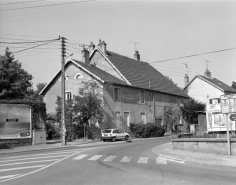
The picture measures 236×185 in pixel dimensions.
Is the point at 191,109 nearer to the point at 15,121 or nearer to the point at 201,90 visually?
the point at 201,90

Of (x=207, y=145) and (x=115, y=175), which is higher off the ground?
(x=207, y=145)

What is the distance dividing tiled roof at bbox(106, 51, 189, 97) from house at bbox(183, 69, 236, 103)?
7.73 metres

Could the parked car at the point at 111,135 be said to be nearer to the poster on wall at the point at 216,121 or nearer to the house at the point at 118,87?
the house at the point at 118,87

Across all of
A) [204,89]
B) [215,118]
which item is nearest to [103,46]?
[215,118]

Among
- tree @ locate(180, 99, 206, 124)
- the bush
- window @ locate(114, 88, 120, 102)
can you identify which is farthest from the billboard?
tree @ locate(180, 99, 206, 124)

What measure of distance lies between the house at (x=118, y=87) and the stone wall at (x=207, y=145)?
16922 mm

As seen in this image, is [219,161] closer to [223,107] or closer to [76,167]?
[223,107]

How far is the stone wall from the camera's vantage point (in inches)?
586

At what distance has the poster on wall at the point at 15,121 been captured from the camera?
78.3ft

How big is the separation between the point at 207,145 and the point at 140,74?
29267mm

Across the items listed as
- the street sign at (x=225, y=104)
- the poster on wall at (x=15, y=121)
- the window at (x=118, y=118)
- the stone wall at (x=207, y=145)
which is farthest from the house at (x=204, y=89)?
the street sign at (x=225, y=104)

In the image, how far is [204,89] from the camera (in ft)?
183

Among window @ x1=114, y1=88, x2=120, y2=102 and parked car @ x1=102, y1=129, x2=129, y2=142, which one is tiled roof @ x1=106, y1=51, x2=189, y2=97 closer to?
window @ x1=114, y1=88, x2=120, y2=102

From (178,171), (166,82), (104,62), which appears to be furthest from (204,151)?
(166,82)
